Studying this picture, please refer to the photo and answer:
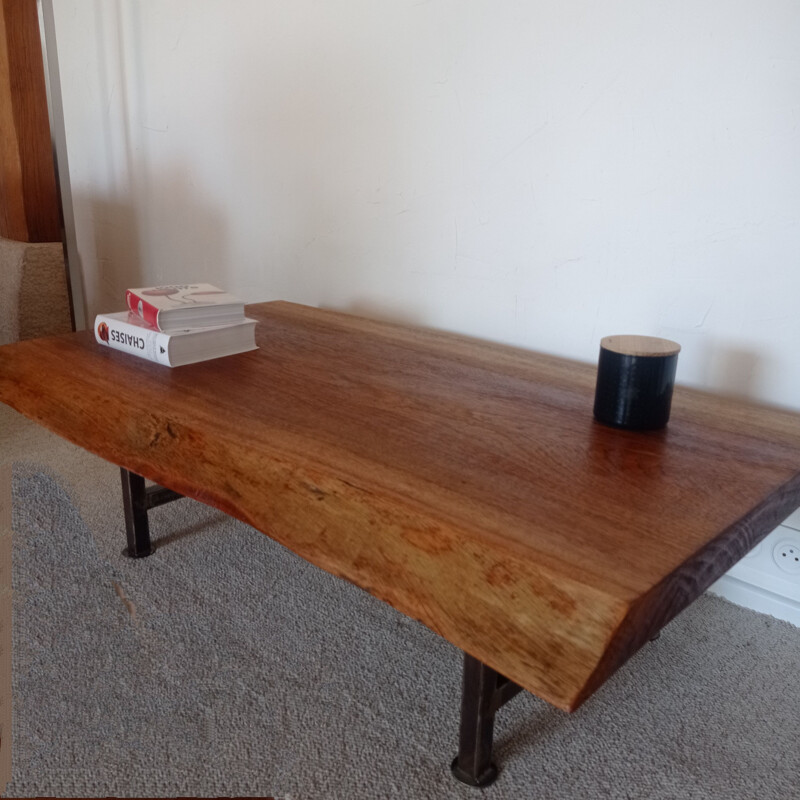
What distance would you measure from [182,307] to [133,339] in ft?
0.33

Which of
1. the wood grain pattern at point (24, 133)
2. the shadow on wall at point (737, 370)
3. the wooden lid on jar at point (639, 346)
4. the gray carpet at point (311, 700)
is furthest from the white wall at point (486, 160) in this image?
the gray carpet at point (311, 700)

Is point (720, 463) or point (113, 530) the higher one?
point (720, 463)

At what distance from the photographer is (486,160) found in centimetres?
127

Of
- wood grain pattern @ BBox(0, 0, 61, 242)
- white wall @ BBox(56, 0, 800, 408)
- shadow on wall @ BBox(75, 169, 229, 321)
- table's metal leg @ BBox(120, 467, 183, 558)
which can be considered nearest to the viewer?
white wall @ BBox(56, 0, 800, 408)

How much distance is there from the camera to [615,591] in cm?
A: 52

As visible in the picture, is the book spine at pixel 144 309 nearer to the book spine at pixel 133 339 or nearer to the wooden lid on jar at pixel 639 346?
the book spine at pixel 133 339

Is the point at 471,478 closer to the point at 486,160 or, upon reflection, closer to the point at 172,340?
the point at 172,340

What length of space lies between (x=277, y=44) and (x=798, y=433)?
126 cm

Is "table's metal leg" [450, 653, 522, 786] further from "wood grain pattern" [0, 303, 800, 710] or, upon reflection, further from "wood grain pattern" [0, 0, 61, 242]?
"wood grain pattern" [0, 0, 61, 242]

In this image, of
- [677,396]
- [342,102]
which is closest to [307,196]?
[342,102]

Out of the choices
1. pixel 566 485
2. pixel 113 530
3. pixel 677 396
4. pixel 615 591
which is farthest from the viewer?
pixel 113 530

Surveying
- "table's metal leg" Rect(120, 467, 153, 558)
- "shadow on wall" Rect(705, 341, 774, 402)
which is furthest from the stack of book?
"shadow on wall" Rect(705, 341, 774, 402)

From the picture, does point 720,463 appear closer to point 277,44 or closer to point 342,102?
point 342,102

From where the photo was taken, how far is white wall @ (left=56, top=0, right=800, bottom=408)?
1010 millimetres
